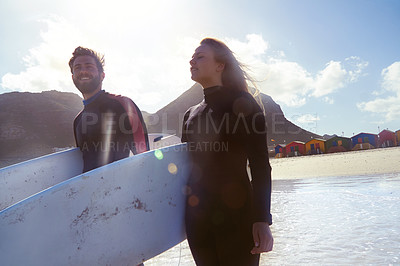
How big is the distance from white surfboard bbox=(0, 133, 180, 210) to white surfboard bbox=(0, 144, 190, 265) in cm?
105

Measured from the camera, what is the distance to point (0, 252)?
3.77 feet

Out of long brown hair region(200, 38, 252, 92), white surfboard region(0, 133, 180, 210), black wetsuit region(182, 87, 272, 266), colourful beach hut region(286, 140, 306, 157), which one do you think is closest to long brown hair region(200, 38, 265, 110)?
long brown hair region(200, 38, 252, 92)

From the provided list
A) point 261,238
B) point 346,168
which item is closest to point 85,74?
point 261,238

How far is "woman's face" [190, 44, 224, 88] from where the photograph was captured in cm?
141

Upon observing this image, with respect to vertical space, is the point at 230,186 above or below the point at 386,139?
below

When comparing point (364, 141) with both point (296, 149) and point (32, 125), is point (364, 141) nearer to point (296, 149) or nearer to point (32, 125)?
point (296, 149)

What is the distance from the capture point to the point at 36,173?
7.34 ft

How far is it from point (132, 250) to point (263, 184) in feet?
2.61

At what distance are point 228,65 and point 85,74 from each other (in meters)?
1.08

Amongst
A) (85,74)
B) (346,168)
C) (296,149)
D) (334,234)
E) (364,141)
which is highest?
(364,141)

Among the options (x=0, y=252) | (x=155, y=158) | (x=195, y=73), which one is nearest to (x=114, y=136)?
(x=155, y=158)

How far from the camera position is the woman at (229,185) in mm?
1123

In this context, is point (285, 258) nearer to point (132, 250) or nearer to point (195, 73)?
point (132, 250)

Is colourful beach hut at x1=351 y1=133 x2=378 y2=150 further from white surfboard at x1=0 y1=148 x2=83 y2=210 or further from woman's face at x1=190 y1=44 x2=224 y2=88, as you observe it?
woman's face at x1=190 y1=44 x2=224 y2=88
